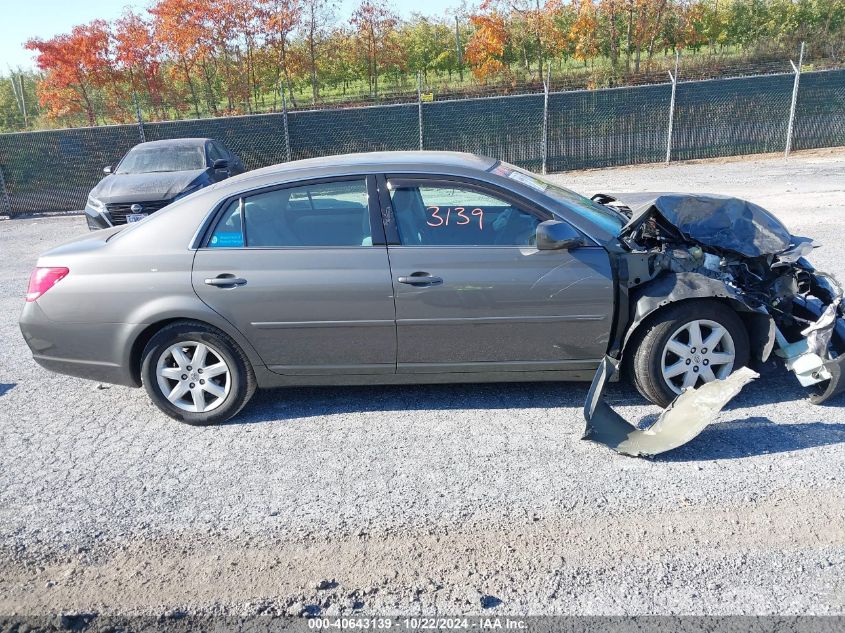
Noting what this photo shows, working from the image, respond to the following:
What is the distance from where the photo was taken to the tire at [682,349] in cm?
411

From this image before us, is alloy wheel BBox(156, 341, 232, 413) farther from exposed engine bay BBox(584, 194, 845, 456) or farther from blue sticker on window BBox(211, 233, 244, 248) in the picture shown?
exposed engine bay BBox(584, 194, 845, 456)

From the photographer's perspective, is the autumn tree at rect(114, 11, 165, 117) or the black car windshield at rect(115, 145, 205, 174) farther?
the autumn tree at rect(114, 11, 165, 117)

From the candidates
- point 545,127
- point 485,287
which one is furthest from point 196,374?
point 545,127

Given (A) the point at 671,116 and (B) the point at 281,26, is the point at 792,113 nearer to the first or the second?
(A) the point at 671,116

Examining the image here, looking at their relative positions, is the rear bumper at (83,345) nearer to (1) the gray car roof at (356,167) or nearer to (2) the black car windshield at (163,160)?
(1) the gray car roof at (356,167)

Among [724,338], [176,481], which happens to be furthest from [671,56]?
[176,481]

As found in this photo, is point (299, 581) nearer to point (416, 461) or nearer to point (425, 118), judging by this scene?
point (416, 461)

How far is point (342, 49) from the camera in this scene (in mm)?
28516

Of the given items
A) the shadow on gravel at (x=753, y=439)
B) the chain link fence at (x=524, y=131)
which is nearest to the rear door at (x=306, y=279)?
the shadow on gravel at (x=753, y=439)

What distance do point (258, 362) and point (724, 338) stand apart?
2.92 m

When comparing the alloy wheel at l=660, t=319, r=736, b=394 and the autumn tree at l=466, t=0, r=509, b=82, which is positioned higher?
the autumn tree at l=466, t=0, r=509, b=82

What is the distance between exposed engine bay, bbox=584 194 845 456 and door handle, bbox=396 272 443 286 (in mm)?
1091

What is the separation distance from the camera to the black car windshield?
11344 mm

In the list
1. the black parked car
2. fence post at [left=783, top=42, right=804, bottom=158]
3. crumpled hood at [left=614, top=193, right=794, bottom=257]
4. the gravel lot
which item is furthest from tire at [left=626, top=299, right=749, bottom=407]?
fence post at [left=783, top=42, right=804, bottom=158]
